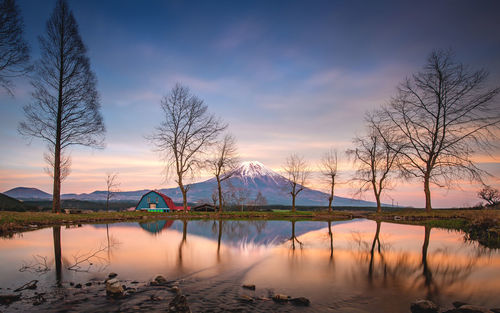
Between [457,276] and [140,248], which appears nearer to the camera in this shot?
[457,276]

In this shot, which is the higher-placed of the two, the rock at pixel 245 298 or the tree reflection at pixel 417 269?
the rock at pixel 245 298

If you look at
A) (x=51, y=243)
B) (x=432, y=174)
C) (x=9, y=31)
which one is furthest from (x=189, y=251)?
(x=432, y=174)

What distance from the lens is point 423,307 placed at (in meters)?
4.79

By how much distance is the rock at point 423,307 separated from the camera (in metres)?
4.75

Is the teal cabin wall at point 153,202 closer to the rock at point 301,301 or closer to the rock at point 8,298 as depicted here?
the rock at point 8,298

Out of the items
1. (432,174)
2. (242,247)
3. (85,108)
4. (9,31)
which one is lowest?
(242,247)

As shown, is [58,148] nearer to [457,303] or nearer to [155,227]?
[155,227]

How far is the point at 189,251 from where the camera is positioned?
34.5 feet

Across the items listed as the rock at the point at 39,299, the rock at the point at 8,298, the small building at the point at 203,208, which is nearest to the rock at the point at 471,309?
the rock at the point at 39,299

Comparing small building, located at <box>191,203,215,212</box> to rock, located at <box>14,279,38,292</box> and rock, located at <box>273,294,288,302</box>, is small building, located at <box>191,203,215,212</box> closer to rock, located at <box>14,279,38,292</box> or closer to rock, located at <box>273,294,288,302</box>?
rock, located at <box>14,279,38,292</box>

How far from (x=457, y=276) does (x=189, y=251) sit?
8.49 m

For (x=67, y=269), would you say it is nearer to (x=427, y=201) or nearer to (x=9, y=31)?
(x=9, y=31)

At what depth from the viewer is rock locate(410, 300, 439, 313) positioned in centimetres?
475

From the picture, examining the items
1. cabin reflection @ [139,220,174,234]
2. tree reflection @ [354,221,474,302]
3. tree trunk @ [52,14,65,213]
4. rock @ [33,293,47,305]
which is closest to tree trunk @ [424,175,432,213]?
tree reflection @ [354,221,474,302]
